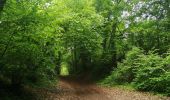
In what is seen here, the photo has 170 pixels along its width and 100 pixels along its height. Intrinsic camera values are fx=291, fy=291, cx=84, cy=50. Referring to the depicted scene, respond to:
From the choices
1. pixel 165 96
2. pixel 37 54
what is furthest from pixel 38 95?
pixel 165 96

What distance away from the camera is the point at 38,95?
15.5 m

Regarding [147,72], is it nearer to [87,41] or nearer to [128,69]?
[128,69]

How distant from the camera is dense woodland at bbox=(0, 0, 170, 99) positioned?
12.1 meters

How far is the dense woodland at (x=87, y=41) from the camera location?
39.8 feet

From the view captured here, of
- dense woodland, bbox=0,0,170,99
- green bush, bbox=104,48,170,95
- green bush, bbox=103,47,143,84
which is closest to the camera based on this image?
dense woodland, bbox=0,0,170,99

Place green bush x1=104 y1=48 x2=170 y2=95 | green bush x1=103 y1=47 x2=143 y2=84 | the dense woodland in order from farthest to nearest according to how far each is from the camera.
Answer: green bush x1=103 y1=47 x2=143 y2=84 < green bush x1=104 y1=48 x2=170 y2=95 < the dense woodland

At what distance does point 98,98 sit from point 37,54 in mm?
5118

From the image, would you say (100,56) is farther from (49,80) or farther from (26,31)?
(26,31)

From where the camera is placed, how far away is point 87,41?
29438mm

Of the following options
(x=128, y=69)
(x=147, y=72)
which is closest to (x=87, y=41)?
(x=128, y=69)

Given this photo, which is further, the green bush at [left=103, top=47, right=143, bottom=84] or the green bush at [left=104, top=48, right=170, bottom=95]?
the green bush at [left=103, top=47, right=143, bottom=84]

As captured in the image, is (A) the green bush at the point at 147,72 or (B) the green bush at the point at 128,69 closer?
(A) the green bush at the point at 147,72

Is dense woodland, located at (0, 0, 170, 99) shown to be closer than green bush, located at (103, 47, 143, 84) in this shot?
Yes

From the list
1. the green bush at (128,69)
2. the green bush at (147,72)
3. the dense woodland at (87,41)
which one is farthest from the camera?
the green bush at (128,69)
